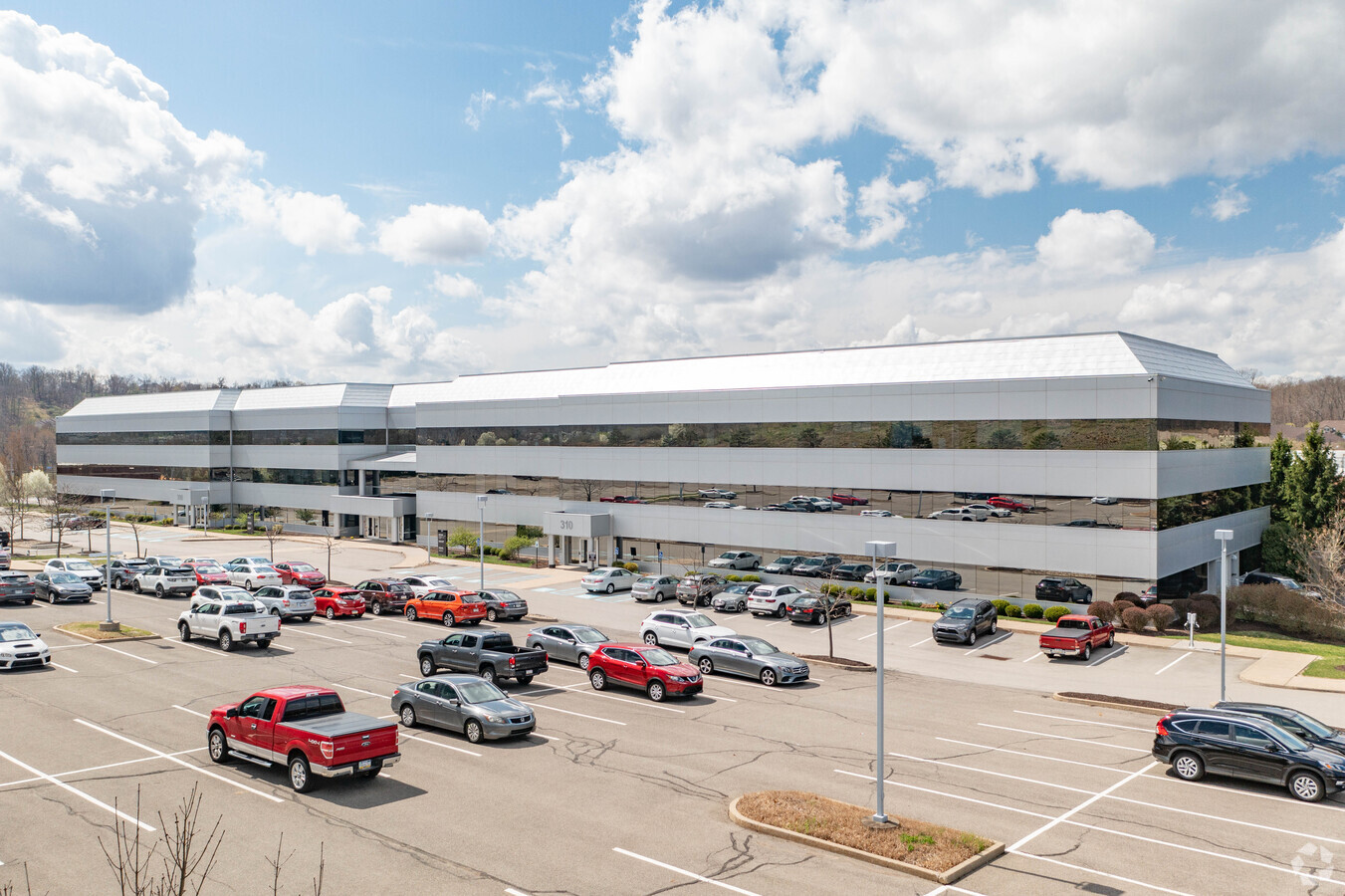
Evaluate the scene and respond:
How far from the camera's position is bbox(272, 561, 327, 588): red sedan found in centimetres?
4647

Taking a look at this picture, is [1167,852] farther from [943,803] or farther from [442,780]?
[442,780]

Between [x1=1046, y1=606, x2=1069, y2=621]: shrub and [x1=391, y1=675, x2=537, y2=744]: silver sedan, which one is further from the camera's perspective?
[x1=1046, y1=606, x2=1069, y2=621]: shrub

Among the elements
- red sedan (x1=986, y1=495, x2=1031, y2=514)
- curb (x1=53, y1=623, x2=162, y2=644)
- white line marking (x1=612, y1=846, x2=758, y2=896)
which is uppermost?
red sedan (x1=986, y1=495, x2=1031, y2=514)

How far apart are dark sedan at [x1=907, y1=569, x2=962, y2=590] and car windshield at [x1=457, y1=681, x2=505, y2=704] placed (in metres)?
27.9

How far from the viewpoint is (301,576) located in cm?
4662

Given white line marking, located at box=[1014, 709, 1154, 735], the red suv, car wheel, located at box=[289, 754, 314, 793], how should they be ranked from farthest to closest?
the red suv < white line marking, located at box=[1014, 709, 1154, 735] < car wheel, located at box=[289, 754, 314, 793]

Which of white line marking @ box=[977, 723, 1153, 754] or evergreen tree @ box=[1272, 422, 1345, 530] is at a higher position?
evergreen tree @ box=[1272, 422, 1345, 530]

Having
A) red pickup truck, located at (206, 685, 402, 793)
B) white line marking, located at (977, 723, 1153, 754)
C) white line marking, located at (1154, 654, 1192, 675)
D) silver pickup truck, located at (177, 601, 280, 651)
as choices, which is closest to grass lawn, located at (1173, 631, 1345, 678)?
white line marking, located at (1154, 654, 1192, 675)

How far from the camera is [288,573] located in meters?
47.5

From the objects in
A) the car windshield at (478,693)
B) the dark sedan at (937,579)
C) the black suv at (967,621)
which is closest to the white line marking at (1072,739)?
the black suv at (967,621)

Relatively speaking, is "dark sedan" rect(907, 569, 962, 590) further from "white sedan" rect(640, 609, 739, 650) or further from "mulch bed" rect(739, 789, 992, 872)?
"mulch bed" rect(739, 789, 992, 872)

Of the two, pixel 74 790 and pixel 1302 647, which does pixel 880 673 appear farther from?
pixel 1302 647

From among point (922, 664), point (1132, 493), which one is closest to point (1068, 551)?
point (1132, 493)

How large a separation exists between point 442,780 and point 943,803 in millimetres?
10351
